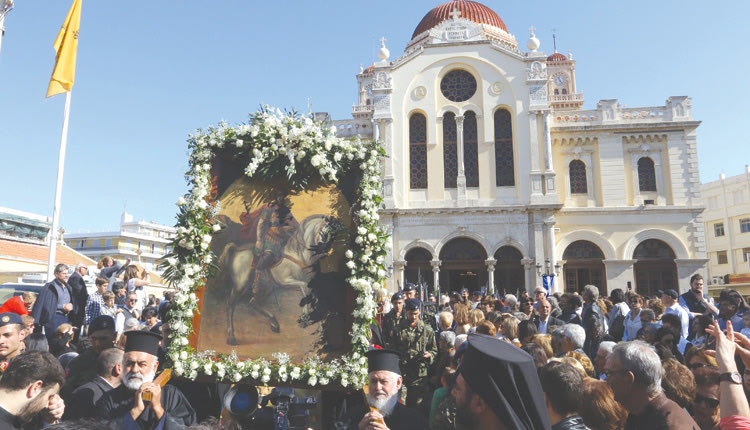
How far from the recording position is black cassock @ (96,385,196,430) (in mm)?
3584

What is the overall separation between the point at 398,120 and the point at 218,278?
21.2 m

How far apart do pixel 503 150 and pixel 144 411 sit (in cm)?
2381

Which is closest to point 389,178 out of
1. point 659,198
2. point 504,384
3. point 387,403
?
point 659,198

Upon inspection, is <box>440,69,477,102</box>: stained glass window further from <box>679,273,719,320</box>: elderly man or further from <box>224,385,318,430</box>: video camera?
<box>224,385,318,430</box>: video camera

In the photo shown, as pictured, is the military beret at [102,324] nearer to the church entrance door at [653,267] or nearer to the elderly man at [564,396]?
the elderly man at [564,396]

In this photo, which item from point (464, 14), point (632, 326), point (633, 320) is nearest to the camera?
point (632, 326)

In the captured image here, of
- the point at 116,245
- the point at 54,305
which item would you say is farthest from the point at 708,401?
the point at 116,245

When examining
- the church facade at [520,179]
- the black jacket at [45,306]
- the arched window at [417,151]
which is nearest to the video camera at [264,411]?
the black jacket at [45,306]

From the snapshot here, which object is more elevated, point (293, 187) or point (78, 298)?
point (293, 187)

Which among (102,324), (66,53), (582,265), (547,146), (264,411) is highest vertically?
(547,146)

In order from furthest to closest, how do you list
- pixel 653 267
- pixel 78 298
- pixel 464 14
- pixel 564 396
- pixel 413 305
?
pixel 464 14 < pixel 653 267 < pixel 78 298 < pixel 413 305 < pixel 564 396

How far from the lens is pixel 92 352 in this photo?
5.09m

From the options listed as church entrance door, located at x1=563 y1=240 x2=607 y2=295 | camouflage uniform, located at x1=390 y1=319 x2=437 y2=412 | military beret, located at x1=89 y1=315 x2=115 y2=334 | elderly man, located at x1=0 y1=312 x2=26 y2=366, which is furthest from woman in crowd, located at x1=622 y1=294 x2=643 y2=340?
church entrance door, located at x1=563 y1=240 x2=607 y2=295

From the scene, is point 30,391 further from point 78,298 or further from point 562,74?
point 562,74
